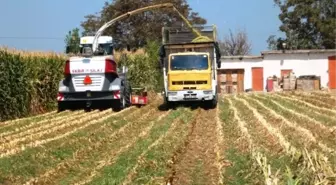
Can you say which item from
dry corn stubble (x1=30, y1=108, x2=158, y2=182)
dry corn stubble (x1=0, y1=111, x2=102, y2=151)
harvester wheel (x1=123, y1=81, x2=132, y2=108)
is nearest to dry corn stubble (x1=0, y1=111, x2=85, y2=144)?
dry corn stubble (x1=0, y1=111, x2=102, y2=151)

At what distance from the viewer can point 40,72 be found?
2503 centimetres

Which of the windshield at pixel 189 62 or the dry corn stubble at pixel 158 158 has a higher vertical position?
the windshield at pixel 189 62

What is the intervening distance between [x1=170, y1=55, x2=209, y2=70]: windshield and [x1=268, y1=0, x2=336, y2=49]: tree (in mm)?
42311

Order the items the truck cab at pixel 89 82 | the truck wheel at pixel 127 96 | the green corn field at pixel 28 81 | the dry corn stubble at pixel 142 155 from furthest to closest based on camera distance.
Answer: the truck wheel at pixel 127 96, the truck cab at pixel 89 82, the green corn field at pixel 28 81, the dry corn stubble at pixel 142 155

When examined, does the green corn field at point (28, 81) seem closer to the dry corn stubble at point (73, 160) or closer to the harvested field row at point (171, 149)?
the harvested field row at point (171, 149)

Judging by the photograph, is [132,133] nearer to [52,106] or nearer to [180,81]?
[180,81]

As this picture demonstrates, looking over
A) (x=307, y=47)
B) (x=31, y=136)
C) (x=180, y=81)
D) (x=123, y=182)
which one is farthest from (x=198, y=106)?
(x=307, y=47)

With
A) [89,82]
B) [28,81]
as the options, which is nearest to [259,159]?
[89,82]

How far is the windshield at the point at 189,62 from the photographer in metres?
24.3

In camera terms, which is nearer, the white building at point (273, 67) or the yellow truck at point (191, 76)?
the yellow truck at point (191, 76)

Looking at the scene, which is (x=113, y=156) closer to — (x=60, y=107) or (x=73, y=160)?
(x=73, y=160)

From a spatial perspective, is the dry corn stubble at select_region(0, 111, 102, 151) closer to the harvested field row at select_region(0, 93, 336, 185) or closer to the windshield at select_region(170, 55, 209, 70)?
the harvested field row at select_region(0, 93, 336, 185)

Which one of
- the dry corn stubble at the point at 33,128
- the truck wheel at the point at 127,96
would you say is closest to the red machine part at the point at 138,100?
the truck wheel at the point at 127,96

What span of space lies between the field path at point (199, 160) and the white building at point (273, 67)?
118 feet
